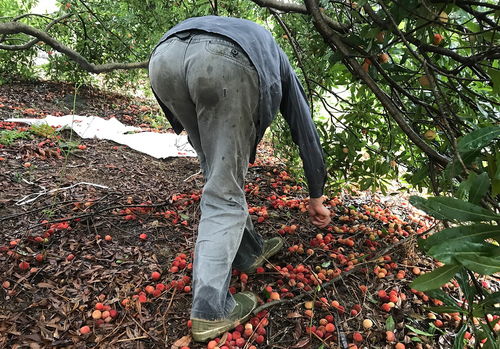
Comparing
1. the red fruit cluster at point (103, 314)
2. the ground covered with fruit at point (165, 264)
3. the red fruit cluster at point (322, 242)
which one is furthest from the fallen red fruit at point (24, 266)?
the red fruit cluster at point (322, 242)

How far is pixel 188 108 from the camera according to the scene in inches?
74.4

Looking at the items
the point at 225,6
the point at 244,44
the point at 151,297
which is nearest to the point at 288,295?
the point at 151,297

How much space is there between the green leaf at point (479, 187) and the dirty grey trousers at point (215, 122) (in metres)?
1.02

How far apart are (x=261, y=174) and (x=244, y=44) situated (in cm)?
268

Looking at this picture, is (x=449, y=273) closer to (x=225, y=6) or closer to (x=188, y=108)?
(x=188, y=108)

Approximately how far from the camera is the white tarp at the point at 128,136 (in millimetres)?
4648

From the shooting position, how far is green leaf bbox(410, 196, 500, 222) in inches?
39.0

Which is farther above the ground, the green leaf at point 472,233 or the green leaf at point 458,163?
the green leaf at point 458,163

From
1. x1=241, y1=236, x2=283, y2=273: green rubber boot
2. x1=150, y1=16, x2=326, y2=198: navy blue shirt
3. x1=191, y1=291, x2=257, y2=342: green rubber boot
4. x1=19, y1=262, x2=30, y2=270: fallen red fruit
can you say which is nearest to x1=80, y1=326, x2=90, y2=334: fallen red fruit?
x1=191, y1=291, x2=257, y2=342: green rubber boot

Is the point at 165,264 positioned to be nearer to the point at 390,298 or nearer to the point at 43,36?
the point at 390,298

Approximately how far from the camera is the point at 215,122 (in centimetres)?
176

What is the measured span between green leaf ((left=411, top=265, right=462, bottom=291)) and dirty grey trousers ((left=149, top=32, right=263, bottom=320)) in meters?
1.03

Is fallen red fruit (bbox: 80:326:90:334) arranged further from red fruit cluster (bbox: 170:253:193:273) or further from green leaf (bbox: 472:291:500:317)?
green leaf (bbox: 472:291:500:317)

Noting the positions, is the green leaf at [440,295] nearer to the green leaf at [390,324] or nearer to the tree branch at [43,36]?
the green leaf at [390,324]
